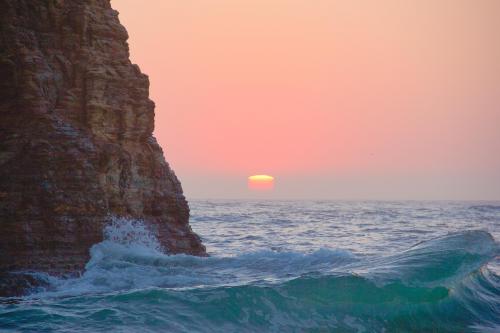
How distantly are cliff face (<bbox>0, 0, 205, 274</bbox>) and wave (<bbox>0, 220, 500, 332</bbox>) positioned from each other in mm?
619

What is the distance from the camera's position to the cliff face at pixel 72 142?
41.1 ft

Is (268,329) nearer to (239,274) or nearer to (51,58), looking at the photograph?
(239,274)

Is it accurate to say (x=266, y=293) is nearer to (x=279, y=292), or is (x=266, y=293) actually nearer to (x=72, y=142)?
(x=279, y=292)

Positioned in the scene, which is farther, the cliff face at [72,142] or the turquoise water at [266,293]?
the cliff face at [72,142]

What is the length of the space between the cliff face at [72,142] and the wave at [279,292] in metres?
0.62

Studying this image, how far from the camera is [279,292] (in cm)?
973

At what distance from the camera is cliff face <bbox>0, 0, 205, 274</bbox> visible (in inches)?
493

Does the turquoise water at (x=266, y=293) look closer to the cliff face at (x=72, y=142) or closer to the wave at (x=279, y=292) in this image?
the wave at (x=279, y=292)

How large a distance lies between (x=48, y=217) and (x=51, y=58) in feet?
11.6

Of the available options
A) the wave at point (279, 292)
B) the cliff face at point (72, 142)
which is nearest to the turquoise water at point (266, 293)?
the wave at point (279, 292)

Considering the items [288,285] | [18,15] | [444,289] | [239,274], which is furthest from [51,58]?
[444,289]

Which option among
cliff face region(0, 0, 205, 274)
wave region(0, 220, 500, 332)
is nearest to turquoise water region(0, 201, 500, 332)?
wave region(0, 220, 500, 332)

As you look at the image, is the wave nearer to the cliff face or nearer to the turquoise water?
the turquoise water

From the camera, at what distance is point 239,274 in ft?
44.6
